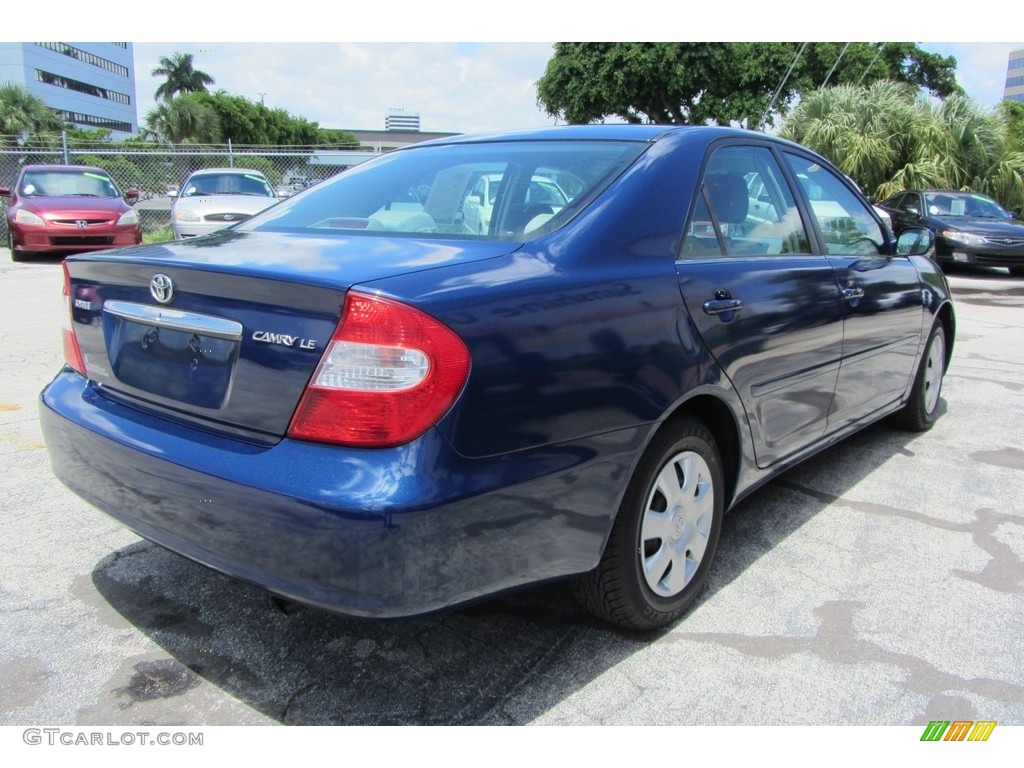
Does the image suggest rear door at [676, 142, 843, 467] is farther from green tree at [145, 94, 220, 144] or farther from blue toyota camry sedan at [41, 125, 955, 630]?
green tree at [145, 94, 220, 144]

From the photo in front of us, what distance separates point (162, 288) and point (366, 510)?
914mm

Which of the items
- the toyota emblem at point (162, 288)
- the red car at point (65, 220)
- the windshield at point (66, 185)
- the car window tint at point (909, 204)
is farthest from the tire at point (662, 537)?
Result: the windshield at point (66, 185)

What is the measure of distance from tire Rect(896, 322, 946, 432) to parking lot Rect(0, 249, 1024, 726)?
3.39ft

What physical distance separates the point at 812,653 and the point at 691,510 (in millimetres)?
558

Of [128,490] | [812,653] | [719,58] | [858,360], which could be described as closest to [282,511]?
[128,490]

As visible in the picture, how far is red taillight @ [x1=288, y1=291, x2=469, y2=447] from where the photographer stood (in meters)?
1.87

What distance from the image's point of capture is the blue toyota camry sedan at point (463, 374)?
1.89 m

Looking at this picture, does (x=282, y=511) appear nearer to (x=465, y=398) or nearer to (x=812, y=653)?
(x=465, y=398)

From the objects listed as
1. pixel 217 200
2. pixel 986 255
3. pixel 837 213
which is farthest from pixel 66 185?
pixel 986 255

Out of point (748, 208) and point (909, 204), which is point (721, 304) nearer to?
point (748, 208)

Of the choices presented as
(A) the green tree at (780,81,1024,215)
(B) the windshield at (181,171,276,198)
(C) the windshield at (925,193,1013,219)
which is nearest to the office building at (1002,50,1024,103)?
(A) the green tree at (780,81,1024,215)

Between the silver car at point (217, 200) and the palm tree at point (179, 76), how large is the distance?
7879cm

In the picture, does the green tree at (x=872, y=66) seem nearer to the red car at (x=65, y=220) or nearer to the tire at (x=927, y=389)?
the red car at (x=65, y=220)

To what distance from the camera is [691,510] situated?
2674mm
